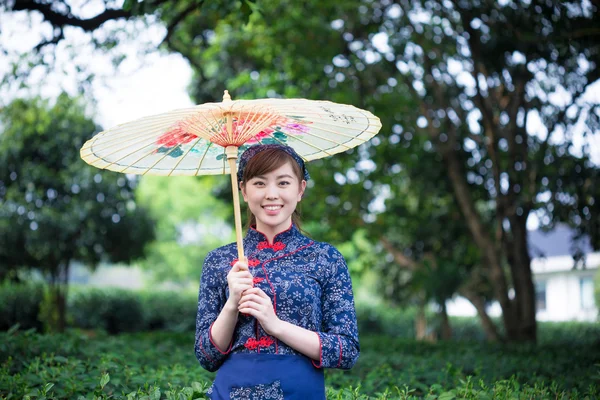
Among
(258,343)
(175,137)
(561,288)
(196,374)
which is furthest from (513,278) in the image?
(561,288)

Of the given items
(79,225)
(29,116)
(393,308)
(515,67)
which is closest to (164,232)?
(393,308)

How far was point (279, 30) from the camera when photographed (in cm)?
1127

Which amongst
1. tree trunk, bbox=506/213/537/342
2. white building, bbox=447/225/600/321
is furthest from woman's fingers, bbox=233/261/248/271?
white building, bbox=447/225/600/321

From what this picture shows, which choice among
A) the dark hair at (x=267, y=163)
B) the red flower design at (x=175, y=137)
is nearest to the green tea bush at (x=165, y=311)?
the red flower design at (x=175, y=137)

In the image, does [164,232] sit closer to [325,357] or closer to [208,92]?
[208,92]

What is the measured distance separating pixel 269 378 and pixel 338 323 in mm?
354

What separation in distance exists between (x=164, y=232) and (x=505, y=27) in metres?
37.2

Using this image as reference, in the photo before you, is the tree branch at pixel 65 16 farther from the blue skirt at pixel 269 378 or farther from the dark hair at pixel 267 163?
the blue skirt at pixel 269 378

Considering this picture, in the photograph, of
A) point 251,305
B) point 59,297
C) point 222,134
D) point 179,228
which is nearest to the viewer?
point 251,305

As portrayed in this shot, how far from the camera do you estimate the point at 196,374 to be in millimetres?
4961

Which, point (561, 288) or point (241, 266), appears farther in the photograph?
point (561, 288)

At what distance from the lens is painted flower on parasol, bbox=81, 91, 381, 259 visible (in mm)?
2969

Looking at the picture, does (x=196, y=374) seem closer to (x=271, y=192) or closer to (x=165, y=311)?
(x=271, y=192)

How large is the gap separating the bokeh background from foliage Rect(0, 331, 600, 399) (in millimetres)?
29
